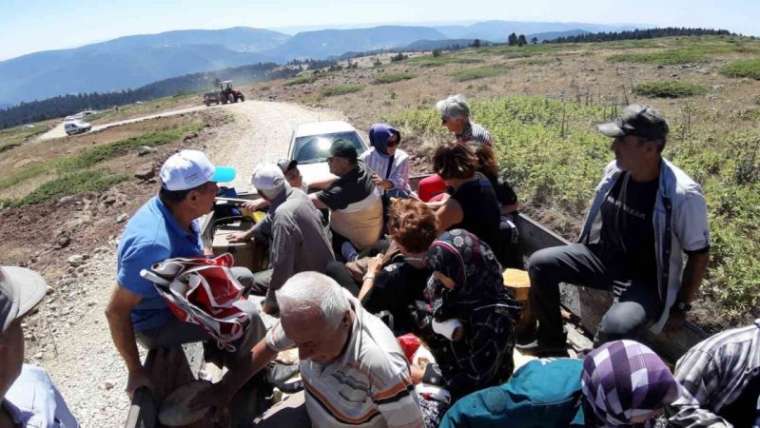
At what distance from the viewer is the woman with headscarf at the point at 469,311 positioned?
2.82 meters

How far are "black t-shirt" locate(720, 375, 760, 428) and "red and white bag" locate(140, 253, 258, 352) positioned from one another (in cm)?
235

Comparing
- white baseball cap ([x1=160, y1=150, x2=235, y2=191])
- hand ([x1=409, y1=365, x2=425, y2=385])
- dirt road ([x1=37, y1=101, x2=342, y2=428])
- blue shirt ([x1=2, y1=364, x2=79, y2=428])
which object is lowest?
dirt road ([x1=37, y1=101, x2=342, y2=428])

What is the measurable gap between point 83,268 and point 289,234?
6765mm

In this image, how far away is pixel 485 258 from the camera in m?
2.85

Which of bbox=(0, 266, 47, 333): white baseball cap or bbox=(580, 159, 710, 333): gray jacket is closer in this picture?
bbox=(0, 266, 47, 333): white baseball cap

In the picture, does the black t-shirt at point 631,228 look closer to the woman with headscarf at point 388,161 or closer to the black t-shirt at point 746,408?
the black t-shirt at point 746,408

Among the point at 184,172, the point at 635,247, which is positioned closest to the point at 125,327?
the point at 184,172

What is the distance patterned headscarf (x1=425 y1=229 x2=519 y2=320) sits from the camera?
2.80 metres

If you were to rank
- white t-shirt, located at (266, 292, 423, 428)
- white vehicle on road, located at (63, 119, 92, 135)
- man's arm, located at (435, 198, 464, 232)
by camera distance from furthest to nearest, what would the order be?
white vehicle on road, located at (63, 119, 92, 135) → man's arm, located at (435, 198, 464, 232) → white t-shirt, located at (266, 292, 423, 428)

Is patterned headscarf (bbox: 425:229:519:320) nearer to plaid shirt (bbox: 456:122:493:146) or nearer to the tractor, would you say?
plaid shirt (bbox: 456:122:493:146)

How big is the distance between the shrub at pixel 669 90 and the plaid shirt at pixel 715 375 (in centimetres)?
2134

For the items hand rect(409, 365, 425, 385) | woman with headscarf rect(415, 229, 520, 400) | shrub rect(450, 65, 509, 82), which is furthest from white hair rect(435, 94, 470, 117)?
shrub rect(450, 65, 509, 82)

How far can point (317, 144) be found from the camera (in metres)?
8.90

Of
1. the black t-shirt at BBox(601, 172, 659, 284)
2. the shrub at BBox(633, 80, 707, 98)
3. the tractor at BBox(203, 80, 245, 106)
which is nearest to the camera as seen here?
the black t-shirt at BBox(601, 172, 659, 284)
